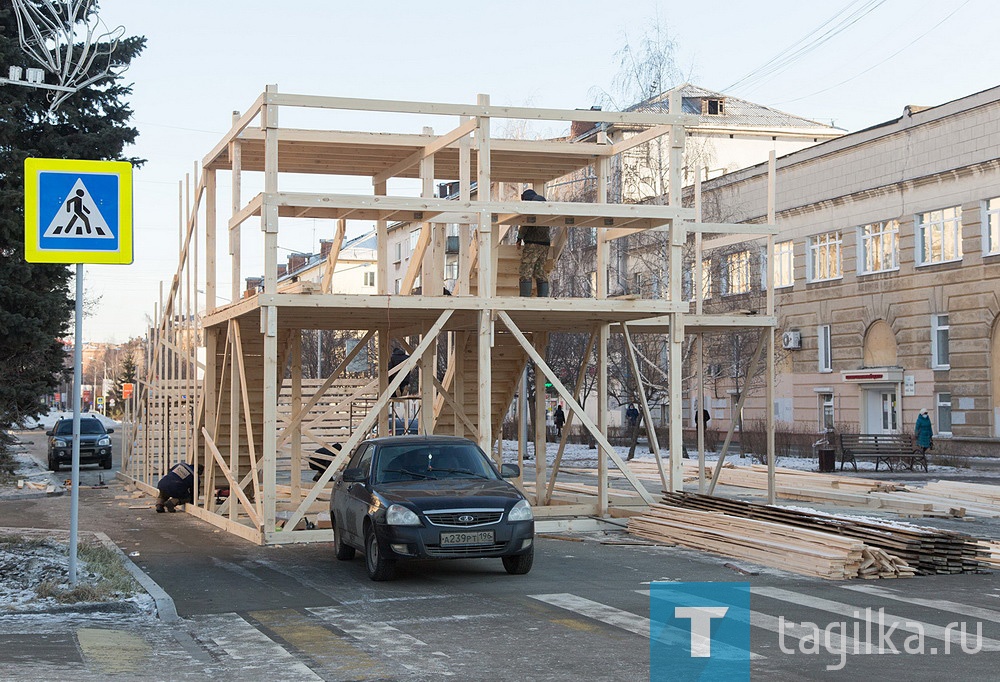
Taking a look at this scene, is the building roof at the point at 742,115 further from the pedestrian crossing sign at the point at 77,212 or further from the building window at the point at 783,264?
the pedestrian crossing sign at the point at 77,212

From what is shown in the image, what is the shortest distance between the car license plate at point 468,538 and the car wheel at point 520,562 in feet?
1.87

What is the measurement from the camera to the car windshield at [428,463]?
14.4 meters

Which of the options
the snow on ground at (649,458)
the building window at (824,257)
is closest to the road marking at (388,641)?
the snow on ground at (649,458)

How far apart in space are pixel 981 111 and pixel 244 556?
97.9 ft

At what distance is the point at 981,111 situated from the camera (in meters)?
37.8

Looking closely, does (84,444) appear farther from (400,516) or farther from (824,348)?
(400,516)

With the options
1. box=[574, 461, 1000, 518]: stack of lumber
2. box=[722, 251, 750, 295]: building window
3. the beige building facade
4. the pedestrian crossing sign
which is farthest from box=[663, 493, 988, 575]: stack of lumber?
box=[722, 251, 750, 295]: building window

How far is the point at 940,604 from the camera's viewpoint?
1141cm

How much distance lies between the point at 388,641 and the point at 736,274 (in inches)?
1673

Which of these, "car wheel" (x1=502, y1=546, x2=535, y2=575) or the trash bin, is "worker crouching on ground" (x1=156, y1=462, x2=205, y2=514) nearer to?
"car wheel" (x1=502, y1=546, x2=535, y2=575)

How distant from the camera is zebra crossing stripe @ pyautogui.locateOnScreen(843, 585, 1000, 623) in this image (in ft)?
35.4

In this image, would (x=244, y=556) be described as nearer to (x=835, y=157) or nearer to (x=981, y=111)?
(x=981, y=111)

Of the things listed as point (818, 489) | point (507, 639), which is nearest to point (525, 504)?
point (507, 639)

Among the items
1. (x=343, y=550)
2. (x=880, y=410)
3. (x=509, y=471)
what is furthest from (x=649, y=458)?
(x=343, y=550)
